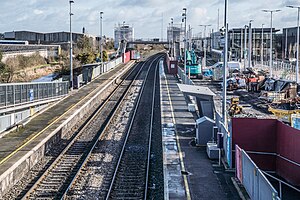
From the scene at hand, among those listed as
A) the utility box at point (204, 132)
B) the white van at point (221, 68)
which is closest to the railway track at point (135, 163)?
the utility box at point (204, 132)

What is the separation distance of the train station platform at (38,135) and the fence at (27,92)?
896 mm

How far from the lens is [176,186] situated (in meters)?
14.4

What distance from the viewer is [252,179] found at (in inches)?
493

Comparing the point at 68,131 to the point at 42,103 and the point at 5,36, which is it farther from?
the point at 5,36

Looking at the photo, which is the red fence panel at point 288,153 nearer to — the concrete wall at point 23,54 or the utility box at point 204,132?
the utility box at point 204,132

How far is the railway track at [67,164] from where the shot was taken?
14.7 m

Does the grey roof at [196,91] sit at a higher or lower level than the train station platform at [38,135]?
higher

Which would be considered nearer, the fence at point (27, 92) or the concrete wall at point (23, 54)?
the fence at point (27, 92)

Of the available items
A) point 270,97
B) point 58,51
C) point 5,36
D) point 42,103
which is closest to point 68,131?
point 42,103

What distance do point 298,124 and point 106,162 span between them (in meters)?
8.00

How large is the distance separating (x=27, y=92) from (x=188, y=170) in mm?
14293

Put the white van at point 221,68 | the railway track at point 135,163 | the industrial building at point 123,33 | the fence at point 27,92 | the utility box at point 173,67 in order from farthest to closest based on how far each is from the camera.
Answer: the industrial building at point 123,33 → the utility box at point 173,67 → the white van at point 221,68 → the fence at point 27,92 → the railway track at point 135,163

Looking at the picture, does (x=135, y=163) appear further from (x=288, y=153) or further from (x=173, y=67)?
(x=173, y=67)

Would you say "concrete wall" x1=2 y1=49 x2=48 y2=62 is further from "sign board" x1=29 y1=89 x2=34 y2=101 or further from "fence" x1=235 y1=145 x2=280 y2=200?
"fence" x1=235 y1=145 x2=280 y2=200
